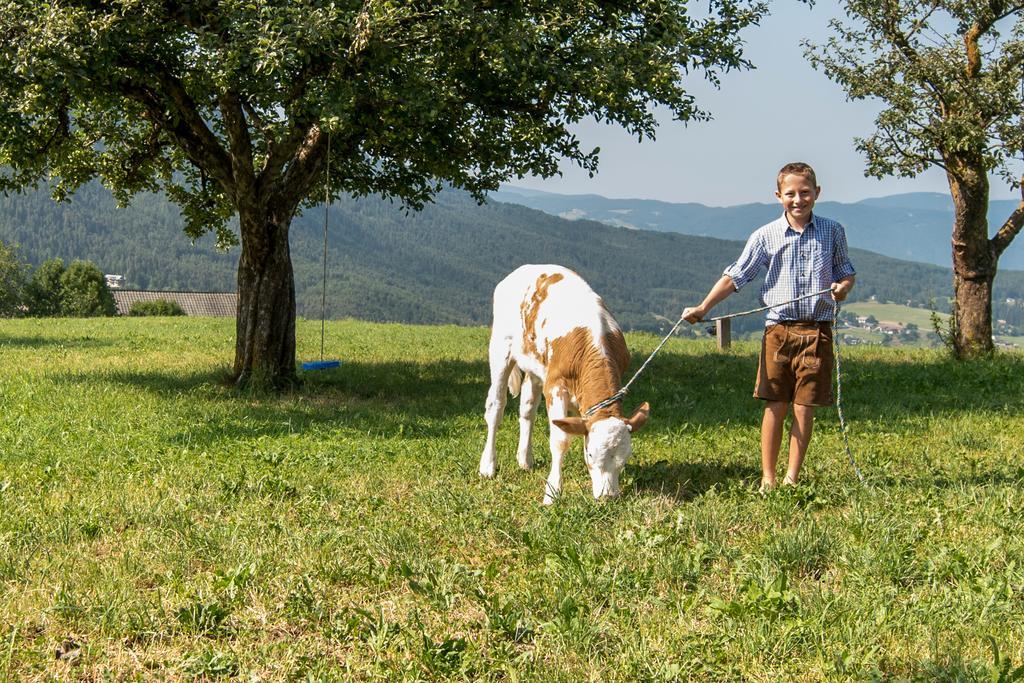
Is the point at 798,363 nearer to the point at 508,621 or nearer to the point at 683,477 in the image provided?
the point at 683,477

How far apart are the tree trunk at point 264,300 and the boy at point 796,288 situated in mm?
10122

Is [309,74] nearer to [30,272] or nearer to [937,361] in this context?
[937,361]

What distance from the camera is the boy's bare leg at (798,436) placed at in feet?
27.2

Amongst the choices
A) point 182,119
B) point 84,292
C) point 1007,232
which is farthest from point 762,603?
point 84,292

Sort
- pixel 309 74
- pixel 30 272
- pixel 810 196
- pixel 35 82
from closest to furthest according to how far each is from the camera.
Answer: pixel 810 196 → pixel 35 82 → pixel 309 74 → pixel 30 272

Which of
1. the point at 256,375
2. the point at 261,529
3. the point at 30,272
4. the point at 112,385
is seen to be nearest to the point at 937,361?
the point at 256,375

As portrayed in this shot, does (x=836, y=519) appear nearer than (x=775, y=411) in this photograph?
Yes

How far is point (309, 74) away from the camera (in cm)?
1480

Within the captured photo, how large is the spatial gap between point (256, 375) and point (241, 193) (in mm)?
3169

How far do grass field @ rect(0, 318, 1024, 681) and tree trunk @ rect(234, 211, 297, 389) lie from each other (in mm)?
3944

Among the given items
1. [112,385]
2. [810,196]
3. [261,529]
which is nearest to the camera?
[261,529]

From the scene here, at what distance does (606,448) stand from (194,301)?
4329 inches

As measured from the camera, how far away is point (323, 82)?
13719 mm

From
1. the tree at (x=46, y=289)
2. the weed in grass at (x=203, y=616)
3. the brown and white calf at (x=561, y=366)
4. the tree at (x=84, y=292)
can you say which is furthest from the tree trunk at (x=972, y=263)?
the tree at (x=46, y=289)
